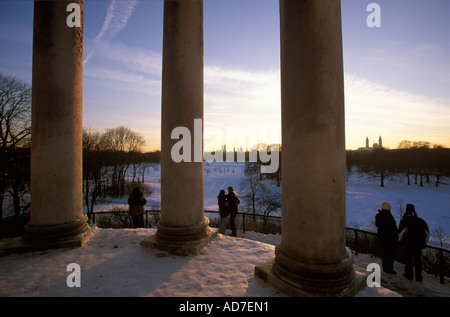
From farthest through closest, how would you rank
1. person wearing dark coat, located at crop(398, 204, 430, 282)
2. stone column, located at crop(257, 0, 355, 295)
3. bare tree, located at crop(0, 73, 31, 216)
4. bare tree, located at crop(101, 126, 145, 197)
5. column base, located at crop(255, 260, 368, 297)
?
1. bare tree, located at crop(101, 126, 145, 197)
2. bare tree, located at crop(0, 73, 31, 216)
3. person wearing dark coat, located at crop(398, 204, 430, 282)
4. stone column, located at crop(257, 0, 355, 295)
5. column base, located at crop(255, 260, 368, 297)

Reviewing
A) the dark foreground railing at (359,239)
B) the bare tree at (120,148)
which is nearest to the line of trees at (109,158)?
the bare tree at (120,148)

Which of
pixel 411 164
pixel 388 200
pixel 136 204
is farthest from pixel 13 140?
pixel 411 164

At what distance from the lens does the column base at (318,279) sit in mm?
6402

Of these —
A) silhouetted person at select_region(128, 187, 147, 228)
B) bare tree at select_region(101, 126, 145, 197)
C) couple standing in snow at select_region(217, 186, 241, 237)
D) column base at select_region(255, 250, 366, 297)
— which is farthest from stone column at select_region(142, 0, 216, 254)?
bare tree at select_region(101, 126, 145, 197)

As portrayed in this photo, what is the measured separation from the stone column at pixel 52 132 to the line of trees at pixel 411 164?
10582 centimetres

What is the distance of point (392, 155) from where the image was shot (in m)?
106

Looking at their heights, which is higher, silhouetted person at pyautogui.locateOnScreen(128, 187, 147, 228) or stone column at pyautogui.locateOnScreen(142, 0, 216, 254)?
stone column at pyautogui.locateOnScreen(142, 0, 216, 254)

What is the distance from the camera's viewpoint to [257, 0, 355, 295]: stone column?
260 inches

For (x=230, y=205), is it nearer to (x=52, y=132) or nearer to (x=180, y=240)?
(x=180, y=240)

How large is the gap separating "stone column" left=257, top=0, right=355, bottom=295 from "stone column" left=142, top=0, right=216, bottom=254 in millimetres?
4852

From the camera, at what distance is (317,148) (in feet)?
21.7

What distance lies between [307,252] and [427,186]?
4429 inches

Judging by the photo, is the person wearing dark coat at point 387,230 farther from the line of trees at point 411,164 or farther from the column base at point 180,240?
the line of trees at point 411,164

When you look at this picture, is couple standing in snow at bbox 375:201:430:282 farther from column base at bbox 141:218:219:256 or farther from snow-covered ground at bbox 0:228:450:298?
column base at bbox 141:218:219:256
